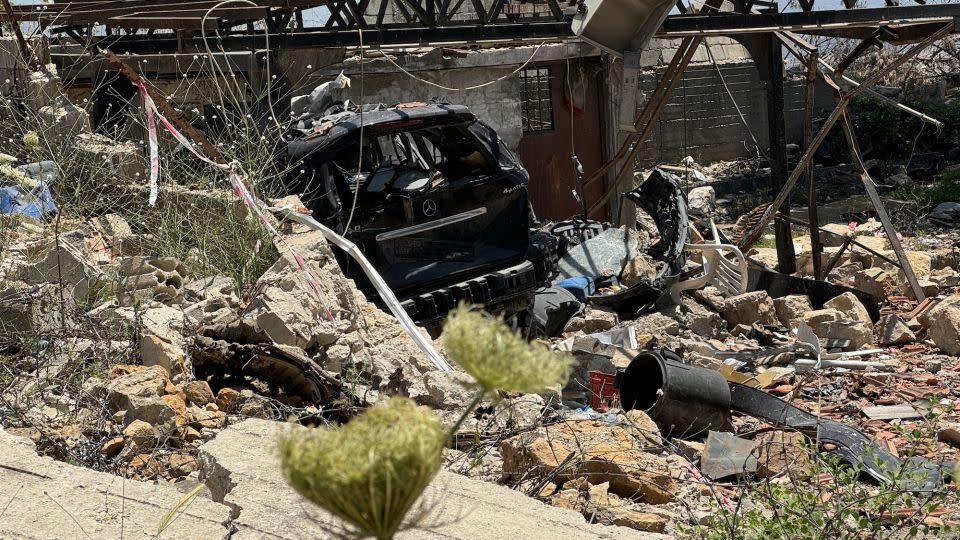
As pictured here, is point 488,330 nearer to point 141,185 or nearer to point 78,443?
point 78,443

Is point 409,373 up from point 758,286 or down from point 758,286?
up

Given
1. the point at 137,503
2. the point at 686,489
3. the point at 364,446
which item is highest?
the point at 364,446

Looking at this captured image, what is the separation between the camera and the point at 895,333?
899 centimetres

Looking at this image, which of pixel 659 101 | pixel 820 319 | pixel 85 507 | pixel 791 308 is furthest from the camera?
pixel 659 101

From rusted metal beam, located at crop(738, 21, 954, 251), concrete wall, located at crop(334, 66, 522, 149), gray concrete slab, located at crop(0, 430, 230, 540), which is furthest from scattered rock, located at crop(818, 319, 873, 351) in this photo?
concrete wall, located at crop(334, 66, 522, 149)

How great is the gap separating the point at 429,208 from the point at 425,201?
0.06 meters

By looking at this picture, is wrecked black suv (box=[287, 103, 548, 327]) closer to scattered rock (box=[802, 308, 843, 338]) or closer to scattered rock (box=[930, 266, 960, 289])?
scattered rock (box=[802, 308, 843, 338])

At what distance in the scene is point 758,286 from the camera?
10.5 metres

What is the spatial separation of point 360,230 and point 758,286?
4982mm

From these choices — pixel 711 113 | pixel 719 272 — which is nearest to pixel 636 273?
pixel 719 272

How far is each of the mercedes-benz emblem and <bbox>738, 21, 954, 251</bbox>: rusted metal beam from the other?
4.34 meters

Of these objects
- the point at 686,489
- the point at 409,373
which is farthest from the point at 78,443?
the point at 686,489

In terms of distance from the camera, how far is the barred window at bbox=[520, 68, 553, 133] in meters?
16.4

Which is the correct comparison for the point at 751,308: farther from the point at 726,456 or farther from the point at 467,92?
the point at 467,92
